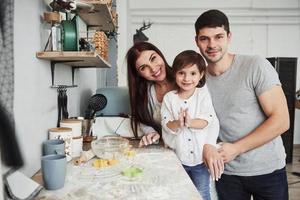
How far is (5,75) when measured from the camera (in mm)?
651

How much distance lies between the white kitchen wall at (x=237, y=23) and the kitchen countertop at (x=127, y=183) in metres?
3.75

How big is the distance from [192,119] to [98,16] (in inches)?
37.6

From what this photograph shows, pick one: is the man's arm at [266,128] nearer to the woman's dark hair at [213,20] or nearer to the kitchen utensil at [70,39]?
the woman's dark hair at [213,20]

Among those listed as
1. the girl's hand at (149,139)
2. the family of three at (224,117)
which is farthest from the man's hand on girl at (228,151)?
the girl's hand at (149,139)

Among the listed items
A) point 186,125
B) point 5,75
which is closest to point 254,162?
point 186,125

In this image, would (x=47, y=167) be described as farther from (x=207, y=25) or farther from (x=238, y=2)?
(x=238, y=2)

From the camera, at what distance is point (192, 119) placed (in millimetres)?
1375

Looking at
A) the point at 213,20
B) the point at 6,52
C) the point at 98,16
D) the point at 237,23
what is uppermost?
the point at 237,23

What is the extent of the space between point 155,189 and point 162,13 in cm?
425

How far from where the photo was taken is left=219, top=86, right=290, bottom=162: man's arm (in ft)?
4.35

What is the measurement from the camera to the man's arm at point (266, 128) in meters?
1.33

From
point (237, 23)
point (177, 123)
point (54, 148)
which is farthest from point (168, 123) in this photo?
point (237, 23)

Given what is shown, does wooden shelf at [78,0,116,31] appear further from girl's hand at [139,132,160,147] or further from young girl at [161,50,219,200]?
girl's hand at [139,132,160,147]

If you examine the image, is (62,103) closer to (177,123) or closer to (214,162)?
(177,123)
